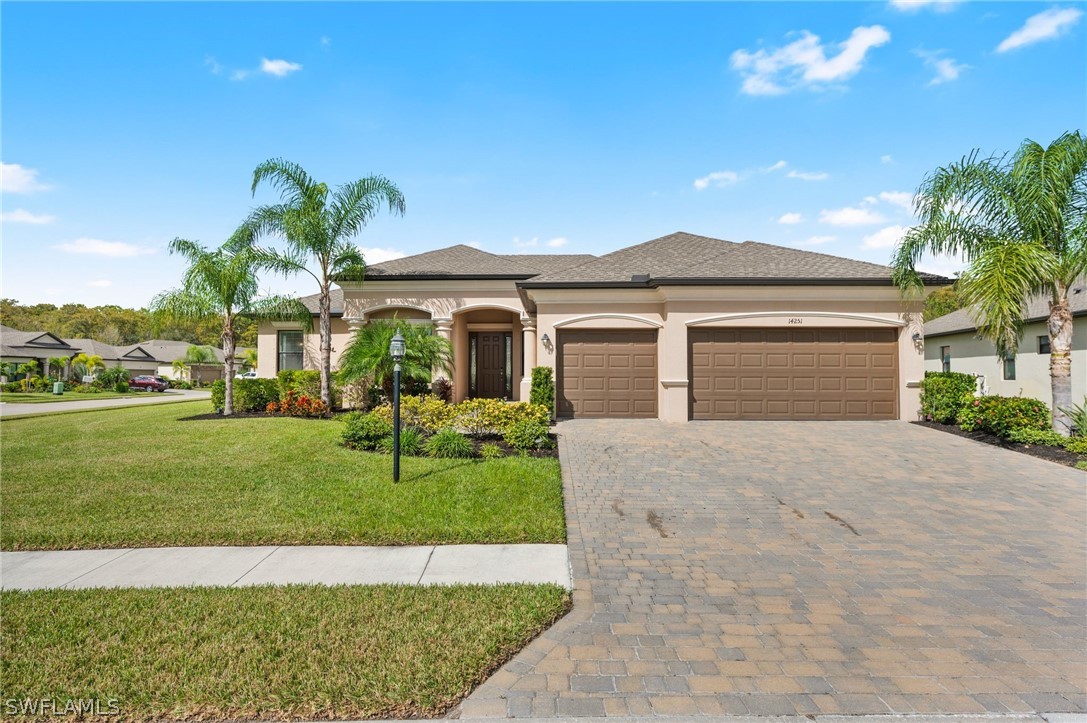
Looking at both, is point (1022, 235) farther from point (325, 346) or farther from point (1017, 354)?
point (325, 346)

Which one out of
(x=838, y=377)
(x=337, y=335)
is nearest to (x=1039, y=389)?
(x=838, y=377)

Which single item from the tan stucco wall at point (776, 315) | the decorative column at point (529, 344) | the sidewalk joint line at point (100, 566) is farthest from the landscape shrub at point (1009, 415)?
the sidewalk joint line at point (100, 566)

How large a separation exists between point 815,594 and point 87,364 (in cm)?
4904

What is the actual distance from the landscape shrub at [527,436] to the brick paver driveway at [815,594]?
141cm

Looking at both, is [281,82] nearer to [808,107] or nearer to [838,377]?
[808,107]

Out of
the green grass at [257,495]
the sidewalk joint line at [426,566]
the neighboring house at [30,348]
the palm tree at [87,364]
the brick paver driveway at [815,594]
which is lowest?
the brick paver driveway at [815,594]

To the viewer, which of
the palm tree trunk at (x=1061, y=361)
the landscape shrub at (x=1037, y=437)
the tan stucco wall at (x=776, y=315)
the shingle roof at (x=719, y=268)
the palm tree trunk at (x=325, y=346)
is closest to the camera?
the landscape shrub at (x=1037, y=437)

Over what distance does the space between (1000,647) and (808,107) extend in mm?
12789

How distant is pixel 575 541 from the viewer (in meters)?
5.28

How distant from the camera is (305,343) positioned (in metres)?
17.4

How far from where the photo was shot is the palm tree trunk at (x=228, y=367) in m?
14.2

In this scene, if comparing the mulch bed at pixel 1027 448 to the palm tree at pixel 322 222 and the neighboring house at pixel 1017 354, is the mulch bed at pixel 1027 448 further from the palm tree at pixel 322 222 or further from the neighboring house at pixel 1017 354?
the palm tree at pixel 322 222

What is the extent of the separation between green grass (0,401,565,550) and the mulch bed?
939 cm

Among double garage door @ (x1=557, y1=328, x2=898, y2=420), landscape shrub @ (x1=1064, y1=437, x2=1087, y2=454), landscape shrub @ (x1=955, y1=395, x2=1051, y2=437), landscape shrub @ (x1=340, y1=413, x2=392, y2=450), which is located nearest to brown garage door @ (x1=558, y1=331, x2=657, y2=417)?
double garage door @ (x1=557, y1=328, x2=898, y2=420)
